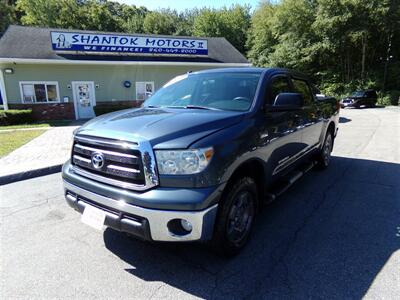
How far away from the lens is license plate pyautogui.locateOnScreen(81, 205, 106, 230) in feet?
8.62

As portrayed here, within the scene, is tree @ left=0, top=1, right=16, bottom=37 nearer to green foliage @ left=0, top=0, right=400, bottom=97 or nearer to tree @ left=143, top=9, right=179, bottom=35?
green foliage @ left=0, top=0, right=400, bottom=97

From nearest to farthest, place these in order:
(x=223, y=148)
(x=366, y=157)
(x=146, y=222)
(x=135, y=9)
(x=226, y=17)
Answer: (x=146, y=222) < (x=223, y=148) < (x=366, y=157) < (x=226, y=17) < (x=135, y=9)

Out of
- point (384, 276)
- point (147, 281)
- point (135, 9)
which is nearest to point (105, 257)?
point (147, 281)

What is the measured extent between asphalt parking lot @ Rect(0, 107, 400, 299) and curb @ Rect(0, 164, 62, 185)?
3.87 feet

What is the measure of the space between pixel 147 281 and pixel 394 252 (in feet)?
8.37

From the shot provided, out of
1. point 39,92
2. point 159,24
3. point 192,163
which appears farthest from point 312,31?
point 192,163

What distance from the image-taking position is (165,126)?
2.64m

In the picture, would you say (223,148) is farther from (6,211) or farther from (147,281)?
(6,211)

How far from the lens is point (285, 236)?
3.35 metres

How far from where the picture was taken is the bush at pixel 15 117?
45.1 feet

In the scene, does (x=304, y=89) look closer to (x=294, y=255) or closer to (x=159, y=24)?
(x=294, y=255)

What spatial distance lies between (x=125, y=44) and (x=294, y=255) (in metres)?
17.7

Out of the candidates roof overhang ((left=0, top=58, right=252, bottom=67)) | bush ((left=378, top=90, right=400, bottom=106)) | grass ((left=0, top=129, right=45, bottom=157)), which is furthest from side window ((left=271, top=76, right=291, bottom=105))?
bush ((left=378, top=90, right=400, bottom=106))

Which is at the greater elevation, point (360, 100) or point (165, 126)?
point (165, 126)
